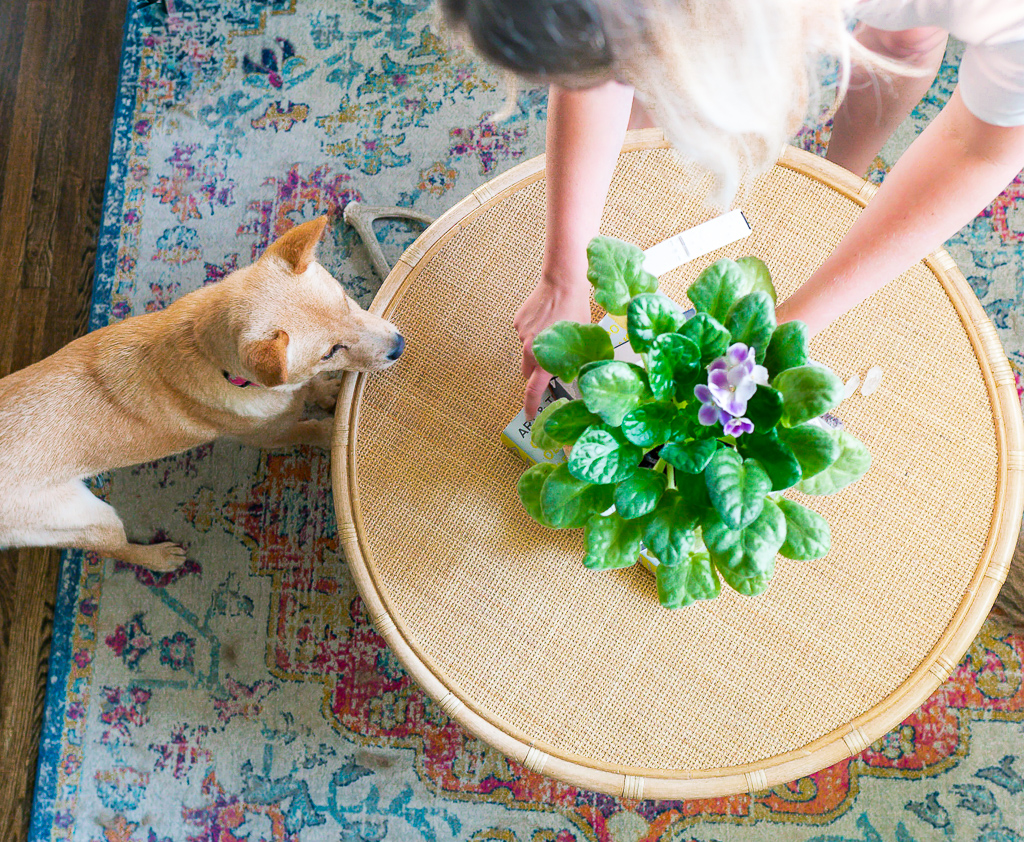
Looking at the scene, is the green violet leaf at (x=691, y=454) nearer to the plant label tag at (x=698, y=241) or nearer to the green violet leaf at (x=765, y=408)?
the green violet leaf at (x=765, y=408)

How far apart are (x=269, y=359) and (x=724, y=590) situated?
0.84 m

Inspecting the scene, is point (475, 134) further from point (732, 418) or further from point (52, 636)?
point (52, 636)

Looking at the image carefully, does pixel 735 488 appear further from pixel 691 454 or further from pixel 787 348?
pixel 787 348

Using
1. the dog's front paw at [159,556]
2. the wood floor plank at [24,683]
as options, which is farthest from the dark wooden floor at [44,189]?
the dog's front paw at [159,556]

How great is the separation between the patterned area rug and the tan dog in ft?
1.25

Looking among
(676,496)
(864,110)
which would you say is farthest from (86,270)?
(864,110)

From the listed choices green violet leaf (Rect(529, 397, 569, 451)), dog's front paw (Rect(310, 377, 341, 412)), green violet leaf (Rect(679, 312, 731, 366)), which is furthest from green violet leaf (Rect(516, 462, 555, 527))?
dog's front paw (Rect(310, 377, 341, 412))

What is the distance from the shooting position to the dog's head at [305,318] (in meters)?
1.19

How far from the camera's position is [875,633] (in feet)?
3.64

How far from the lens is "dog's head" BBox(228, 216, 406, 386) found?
3.92ft

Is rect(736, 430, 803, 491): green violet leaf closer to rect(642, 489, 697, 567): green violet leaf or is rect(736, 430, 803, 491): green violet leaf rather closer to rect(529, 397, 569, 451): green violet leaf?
rect(642, 489, 697, 567): green violet leaf

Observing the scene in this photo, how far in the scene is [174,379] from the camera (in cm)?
133

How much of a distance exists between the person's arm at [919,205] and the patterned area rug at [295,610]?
1047mm

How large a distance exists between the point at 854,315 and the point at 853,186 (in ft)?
0.83
